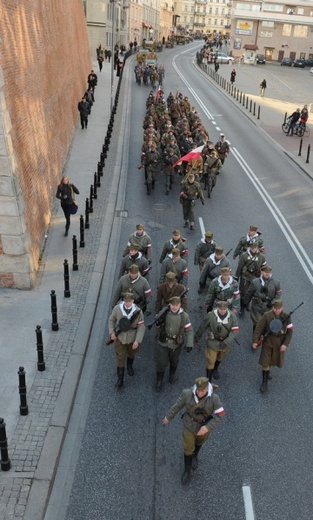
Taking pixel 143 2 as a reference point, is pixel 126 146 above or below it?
below

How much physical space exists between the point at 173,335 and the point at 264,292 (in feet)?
7.72

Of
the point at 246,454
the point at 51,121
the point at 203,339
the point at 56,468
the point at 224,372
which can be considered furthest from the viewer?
the point at 51,121

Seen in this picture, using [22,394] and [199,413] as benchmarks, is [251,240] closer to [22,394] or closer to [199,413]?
[199,413]

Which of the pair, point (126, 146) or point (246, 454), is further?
point (126, 146)

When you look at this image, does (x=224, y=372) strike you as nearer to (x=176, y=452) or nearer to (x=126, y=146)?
(x=176, y=452)

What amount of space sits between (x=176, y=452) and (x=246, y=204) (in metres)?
11.3

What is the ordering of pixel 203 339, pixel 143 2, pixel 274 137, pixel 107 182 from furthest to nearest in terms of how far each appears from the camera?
pixel 143 2 < pixel 274 137 < pixel 107 182 < pixel 203 339

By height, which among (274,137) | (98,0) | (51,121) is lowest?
(274,137)

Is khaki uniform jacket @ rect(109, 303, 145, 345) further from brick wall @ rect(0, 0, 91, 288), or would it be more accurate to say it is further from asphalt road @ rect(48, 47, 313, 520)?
brick wall @ rect(0, 0, 91, 288)

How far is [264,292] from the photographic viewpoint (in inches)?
352

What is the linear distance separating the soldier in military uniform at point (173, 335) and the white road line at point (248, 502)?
2173 millimetres

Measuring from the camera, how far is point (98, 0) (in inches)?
2201

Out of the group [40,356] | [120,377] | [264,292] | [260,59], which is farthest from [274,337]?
[260,59]

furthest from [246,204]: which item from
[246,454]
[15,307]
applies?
[246,454]
